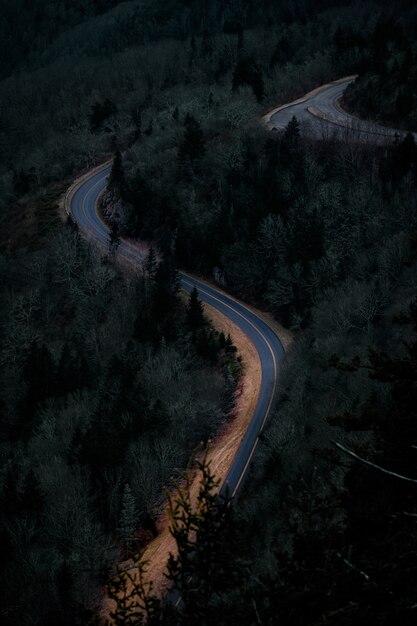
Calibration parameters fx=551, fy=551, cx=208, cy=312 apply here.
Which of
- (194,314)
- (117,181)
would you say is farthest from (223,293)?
(117,181)

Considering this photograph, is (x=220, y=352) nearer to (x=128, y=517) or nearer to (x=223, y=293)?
(x=223, y=293)

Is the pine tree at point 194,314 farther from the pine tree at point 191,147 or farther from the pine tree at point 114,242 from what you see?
the pine tree at point 191,147

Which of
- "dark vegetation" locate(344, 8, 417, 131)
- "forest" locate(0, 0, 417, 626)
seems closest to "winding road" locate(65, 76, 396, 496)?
"forest" locate(0, 0, 417, 626)

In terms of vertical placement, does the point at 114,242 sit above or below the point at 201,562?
below

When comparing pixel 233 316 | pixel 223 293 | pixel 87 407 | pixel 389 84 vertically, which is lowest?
pixel 233 316


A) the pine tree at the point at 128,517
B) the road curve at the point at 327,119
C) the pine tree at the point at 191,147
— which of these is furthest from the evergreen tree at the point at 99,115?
the pine tree at the point at 128,517
